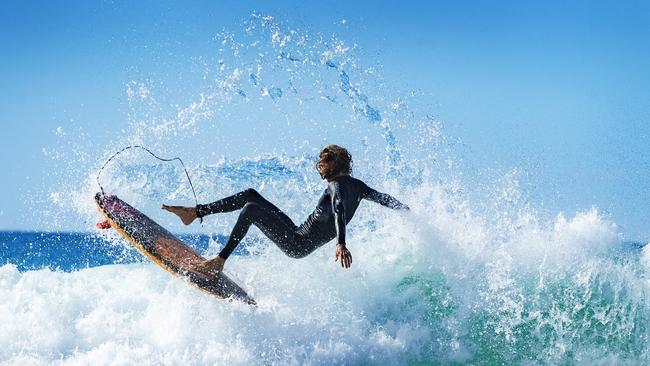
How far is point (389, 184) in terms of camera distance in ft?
28.1

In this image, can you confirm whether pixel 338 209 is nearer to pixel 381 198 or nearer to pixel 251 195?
pixel 381 198

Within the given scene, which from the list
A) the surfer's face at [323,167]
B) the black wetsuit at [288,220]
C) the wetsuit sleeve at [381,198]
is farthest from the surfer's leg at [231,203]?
the wetsuit sleeve at [381,198]

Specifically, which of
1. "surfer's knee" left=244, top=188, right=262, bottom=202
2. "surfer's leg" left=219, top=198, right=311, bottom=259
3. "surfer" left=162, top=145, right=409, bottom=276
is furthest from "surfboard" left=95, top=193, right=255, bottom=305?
"surfer's knee" left=244, top=188, right=262, bottom=202

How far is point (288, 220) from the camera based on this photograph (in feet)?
20.7

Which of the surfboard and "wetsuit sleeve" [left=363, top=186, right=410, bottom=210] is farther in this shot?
the surfboard

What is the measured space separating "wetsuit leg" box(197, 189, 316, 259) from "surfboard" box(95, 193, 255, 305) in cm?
43

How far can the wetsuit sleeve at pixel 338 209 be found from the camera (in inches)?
222

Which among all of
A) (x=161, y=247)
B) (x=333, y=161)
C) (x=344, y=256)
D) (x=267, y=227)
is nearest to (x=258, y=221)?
(x=267, y=227)

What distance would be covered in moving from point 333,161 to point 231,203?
3.31 feet

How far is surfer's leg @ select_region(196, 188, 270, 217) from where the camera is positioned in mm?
6094

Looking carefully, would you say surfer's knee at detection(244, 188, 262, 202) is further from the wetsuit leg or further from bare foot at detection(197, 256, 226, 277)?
bare foot at detection(197, 256, 226, 277)

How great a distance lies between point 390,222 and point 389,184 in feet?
1.61

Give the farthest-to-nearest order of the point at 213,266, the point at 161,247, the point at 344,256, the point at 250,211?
the point at 161,247
the point at 213,266
the point at 250,211
the point at 344,256

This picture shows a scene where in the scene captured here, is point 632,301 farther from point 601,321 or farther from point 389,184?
point 389,184
